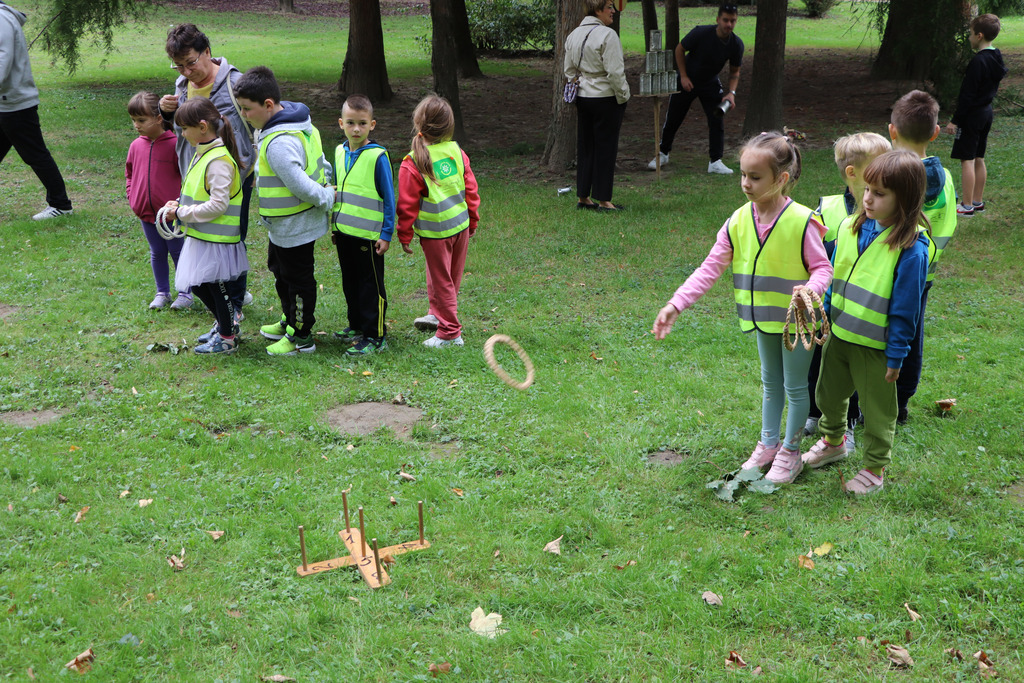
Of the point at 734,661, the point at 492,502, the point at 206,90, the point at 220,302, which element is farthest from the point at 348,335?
the point at 734,661

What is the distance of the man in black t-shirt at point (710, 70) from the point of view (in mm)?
10805

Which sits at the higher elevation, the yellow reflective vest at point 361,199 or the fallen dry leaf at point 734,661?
the yellow reflective vest at point 361,199

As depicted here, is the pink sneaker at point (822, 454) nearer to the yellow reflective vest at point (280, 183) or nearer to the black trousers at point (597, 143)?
the yellow reflective vest at point (280, 183)

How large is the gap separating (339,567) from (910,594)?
7.73 ft

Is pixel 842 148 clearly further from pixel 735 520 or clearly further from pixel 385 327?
pixel 385 327

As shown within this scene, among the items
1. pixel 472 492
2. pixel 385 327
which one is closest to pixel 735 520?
pixel 472 492

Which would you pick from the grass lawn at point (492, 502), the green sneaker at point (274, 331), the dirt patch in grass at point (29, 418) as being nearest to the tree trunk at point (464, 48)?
the grass lawn at point (492, 502)

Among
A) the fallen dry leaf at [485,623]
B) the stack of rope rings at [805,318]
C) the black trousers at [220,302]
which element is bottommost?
the fallen dry leaf at [485,623]

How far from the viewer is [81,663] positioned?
2992 mm

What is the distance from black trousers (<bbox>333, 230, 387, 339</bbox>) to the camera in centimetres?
571

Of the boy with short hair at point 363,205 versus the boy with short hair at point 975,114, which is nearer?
the boy with short hair at point 363,205

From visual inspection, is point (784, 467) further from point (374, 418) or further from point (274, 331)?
point (274, 331)

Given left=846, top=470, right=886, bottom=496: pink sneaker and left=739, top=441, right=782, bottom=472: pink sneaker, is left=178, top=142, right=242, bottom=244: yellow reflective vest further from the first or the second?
left=846, top=470, right=886, bottom=496: pink sneaker

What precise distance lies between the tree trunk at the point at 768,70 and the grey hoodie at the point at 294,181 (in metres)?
→ 8.10
